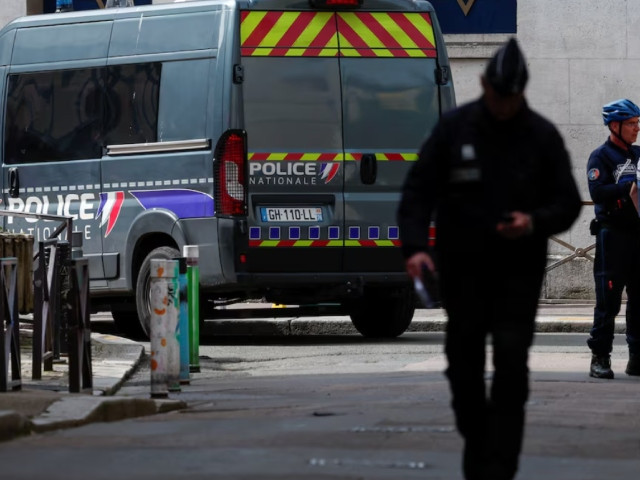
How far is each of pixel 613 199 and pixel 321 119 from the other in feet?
12.7

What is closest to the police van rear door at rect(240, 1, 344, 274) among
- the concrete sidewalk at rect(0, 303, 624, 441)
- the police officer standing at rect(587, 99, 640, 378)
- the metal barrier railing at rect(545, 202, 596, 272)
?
the concrete sidewalk at rect(0, 303, 624, 441)

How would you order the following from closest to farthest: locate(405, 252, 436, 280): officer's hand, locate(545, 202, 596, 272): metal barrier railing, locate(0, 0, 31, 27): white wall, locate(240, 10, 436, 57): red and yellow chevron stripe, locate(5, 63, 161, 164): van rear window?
locate(405, 252, 436, 280): officer's hand
locate(240, 10, 436, 57): red and yellow chevron stripe
locate(5, 63, 161, 164): van rear window
locate(545, 202, 596, 272): metal barrier railing
locate(0, 0, 31, 27): white wall

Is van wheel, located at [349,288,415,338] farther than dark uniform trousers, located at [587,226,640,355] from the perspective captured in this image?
Yes

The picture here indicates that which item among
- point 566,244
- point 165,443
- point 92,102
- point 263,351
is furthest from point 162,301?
point 566,244

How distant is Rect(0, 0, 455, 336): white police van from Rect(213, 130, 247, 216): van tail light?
0.01m

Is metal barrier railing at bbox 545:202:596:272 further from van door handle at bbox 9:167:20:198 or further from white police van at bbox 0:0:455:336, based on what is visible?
van door handle at bbox 9:167:20:198

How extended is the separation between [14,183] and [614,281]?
6365 mm

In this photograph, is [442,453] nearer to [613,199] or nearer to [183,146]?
[613,199]

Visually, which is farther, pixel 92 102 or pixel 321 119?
pixel 92 102

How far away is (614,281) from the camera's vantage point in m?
10.7

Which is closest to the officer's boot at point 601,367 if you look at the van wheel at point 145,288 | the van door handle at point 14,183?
the van wheel at point 145,288

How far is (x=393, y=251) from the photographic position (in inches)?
558

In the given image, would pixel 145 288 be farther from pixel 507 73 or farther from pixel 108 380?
pixel 507 73

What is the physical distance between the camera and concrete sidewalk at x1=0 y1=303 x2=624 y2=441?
7891 mm
